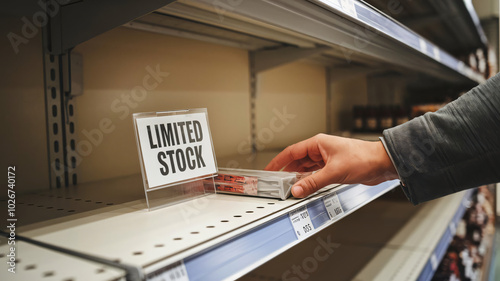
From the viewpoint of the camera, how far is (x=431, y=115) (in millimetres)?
889

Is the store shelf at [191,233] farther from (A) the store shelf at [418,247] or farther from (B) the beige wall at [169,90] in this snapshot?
(A) the store shelf at [418,247]

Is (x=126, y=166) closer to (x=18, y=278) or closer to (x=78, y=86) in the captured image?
(x=78, y=86)

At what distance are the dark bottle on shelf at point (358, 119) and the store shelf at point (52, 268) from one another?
2.33 meters

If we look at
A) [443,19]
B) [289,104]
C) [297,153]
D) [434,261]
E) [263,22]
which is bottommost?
[434,261]

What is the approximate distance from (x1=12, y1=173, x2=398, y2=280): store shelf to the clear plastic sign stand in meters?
0.03

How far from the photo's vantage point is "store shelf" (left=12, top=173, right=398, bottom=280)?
51 cm

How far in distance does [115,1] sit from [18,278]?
495 millimetres

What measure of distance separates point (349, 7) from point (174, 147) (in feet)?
1.68

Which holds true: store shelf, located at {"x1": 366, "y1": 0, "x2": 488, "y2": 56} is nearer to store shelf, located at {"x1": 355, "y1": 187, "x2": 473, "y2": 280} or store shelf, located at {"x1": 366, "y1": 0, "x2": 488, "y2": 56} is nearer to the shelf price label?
the shelf price label

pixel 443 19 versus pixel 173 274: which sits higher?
pixel 443 19

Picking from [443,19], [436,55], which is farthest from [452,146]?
[443,19]

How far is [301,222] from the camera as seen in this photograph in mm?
750

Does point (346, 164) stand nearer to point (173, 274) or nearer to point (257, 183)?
point (257, 183)

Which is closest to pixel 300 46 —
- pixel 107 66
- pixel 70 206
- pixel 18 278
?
pixel 107 66
